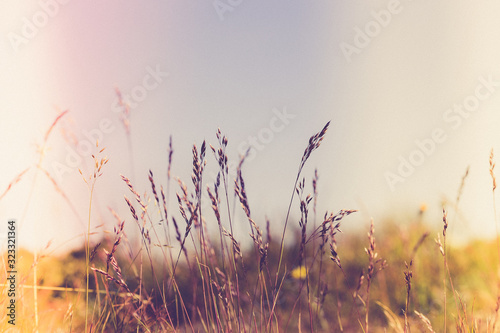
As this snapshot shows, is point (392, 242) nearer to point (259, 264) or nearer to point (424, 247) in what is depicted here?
point (424, 247)

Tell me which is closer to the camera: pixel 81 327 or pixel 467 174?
pixel 467 174

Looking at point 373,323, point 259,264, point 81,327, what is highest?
point 259,264

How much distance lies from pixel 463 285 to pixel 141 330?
275 centimetres

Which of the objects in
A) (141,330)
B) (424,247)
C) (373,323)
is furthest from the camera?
(424,247)

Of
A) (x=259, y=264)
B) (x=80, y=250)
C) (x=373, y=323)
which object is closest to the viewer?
(x=259, y=264)

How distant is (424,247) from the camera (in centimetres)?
407

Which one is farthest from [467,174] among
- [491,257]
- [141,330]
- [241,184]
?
[491,257]

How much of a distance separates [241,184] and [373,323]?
7.37 ft

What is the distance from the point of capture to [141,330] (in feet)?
7.13

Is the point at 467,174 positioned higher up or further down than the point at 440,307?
higher up

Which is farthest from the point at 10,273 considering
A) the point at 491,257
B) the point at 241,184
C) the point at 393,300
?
the point at 491,257

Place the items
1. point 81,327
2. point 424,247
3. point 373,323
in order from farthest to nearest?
point 424,247 → point 373,323 → point 81,327

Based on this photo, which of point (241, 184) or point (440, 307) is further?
point (440, 307)

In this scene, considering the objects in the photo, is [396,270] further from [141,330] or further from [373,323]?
[141,330]
